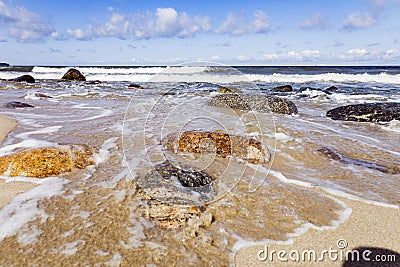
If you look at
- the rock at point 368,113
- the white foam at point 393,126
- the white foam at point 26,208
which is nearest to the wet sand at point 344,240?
the white foam at point 26,208

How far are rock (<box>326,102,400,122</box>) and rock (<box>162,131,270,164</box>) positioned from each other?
14.1 ft

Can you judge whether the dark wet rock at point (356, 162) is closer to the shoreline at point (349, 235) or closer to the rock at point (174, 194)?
the shoreline at point (349, 235)

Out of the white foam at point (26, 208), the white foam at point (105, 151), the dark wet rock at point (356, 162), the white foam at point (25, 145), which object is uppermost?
the white foam at point (25, 145)

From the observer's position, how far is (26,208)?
2264 mm

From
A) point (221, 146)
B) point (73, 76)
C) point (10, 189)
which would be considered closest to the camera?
point (10, 189)

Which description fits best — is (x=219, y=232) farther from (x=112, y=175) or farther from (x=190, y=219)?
(x=112, y=175)

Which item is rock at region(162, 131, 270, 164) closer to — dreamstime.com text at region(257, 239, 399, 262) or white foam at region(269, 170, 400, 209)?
white foam at region(269, 170, 400, 209)

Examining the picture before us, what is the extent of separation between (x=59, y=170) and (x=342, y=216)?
8.60 feet

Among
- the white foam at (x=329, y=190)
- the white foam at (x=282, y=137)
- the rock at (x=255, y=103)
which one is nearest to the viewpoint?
the white foam at (x=329, y=190)

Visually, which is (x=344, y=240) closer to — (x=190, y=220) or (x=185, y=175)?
(x=190, y=220)

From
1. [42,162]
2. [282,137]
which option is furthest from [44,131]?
[282,137]

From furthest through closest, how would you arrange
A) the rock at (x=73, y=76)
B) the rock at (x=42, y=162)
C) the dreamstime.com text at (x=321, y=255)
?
the rock at (x=73, y=76), the rock at (x=42, y=162), the dreamstime.com text at (x=321, y=255)

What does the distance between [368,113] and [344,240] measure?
6.12m

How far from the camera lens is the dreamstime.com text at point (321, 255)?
181 centimetres
